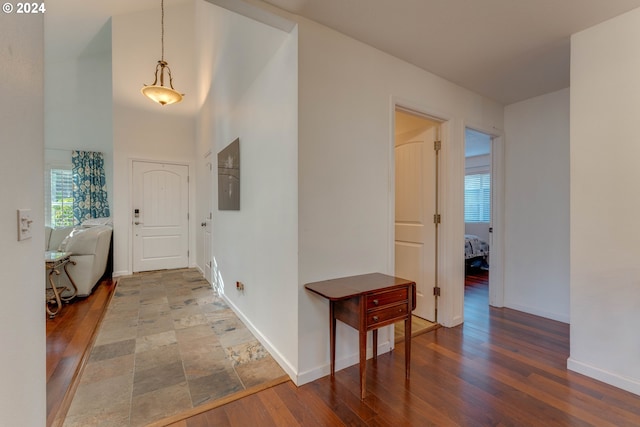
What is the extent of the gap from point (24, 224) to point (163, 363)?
1.60m

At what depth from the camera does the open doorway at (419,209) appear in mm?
2824

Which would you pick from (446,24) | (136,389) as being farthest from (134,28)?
(136,389)

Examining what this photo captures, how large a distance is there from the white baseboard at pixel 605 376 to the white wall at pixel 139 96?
532cm

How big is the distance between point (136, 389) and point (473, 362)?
2.36m

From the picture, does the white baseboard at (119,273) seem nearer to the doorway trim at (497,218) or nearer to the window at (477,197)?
the doorway trim at (497,218)

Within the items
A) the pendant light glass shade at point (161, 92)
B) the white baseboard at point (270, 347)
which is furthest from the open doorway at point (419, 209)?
the pendant light glass shade at point (161, 92)

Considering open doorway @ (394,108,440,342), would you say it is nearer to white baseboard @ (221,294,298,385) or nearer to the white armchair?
white baseboard @ (221,294,298,385)

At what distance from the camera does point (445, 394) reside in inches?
69.6

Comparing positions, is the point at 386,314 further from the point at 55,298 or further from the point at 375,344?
the point at 55,298

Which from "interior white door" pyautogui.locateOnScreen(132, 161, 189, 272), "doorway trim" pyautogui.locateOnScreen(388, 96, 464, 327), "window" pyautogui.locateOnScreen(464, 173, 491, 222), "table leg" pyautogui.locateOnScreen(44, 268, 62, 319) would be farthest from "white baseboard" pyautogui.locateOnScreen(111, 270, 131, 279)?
"window" pyautogui.locateOnScreen(464, 173, 491, 222)

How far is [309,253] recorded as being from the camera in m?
1.91

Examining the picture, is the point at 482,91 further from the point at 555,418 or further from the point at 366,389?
the point at 366,389

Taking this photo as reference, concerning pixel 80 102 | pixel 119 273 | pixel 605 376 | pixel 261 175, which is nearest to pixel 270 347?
pixel 261 175

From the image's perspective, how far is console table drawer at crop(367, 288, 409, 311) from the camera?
1.75 metres
